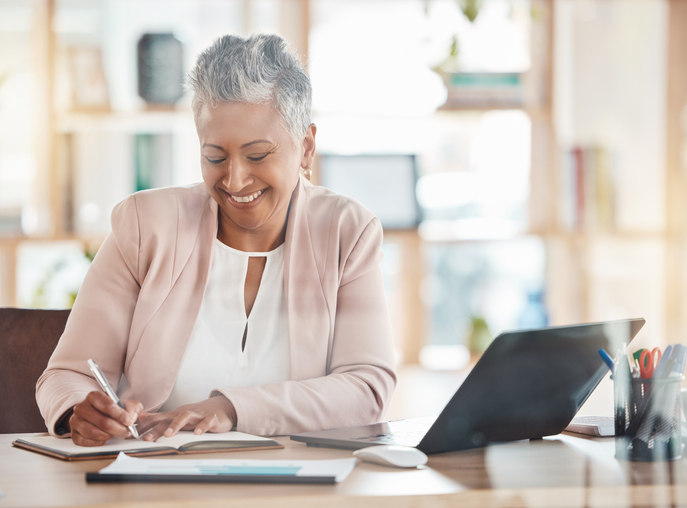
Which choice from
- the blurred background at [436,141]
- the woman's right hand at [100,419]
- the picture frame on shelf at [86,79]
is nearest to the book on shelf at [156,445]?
the woman's right hand at [100,419]

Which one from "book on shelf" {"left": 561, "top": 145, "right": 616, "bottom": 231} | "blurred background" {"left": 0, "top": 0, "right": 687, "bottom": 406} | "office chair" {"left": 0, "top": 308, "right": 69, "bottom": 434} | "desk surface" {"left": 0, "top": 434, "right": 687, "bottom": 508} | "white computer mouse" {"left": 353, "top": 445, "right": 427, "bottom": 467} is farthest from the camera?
"book on shelf" {"left": 561, "top": 145, "right": 616, "bottom": 231}

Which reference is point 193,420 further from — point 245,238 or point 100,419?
point 245,238

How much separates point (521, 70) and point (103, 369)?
2.47 metres

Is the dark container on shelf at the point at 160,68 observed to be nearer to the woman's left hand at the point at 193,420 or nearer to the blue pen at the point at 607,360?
the woman's left hand at the point at 193,420

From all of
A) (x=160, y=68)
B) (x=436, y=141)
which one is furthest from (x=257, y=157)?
(x=436, y=141)

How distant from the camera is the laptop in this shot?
113 centimetres

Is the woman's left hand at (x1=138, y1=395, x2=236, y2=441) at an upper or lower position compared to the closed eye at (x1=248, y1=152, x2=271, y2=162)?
lower

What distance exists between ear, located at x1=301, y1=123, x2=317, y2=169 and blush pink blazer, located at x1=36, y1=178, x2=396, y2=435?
0.09 metres

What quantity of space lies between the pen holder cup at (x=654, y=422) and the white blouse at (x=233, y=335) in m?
0.65

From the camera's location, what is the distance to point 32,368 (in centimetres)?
169

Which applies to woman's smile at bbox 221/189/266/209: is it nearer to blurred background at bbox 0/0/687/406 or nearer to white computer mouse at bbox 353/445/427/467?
white computer mouse at bbox 353/445/427/467

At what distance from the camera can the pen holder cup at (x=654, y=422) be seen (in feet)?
→ 3.76

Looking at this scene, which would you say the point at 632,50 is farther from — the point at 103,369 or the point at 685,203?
the point at 103,369

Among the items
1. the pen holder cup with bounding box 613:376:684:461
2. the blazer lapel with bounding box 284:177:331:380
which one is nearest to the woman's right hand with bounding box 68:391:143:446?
the blazer lapel with bounding box 284:177:331:380
